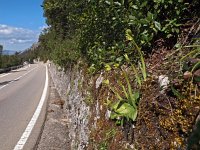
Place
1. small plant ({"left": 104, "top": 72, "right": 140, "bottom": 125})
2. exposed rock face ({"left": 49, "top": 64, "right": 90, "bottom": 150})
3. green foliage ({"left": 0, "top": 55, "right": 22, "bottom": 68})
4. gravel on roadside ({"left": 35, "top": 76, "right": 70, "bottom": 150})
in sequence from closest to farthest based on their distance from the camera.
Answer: small plant ({"left": 104, "top": 72, "right": 140, "bottom": 125}) → exposed rock face ({"left": 49, "top": 64, "right": 90, "bottom": 150}) → gravel on roadside ({"left": 35, "top": 76, "right": 70, "bottom": 150}) → green foliage ({"left": 0, "top": 55, "right": 22, "bottom": 68})

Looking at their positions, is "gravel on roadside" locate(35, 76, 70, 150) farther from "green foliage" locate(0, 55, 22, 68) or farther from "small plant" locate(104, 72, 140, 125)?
"green foliage" locate(0, 55, 22, 68)

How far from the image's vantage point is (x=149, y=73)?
3.77 metres

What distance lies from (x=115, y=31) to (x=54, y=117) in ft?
20.2

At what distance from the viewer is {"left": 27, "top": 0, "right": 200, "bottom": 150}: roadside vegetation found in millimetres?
2717

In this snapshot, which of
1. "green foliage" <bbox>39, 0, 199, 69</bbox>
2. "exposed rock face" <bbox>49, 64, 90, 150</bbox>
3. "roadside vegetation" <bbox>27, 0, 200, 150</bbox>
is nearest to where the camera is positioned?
"roadside vegetation" <bbox>27, 0, 200, 150</bbox>

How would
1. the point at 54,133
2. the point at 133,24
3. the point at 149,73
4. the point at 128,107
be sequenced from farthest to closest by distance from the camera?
the point at 54,133 → the point at 133,24 → the point at 149,73 → the point at 128,107

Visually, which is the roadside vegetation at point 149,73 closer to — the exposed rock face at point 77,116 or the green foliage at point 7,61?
the exposed rock face at point 77,116

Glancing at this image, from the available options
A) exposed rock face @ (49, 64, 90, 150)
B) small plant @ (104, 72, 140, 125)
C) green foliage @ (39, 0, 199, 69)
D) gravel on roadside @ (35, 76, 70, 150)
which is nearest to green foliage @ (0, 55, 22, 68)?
gravel on roadside @ (35, 76, 70, 150)

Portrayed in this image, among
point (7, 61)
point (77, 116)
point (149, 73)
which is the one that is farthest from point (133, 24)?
point (7, 61)

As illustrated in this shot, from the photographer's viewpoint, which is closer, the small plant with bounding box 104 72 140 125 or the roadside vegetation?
the roadside vegetation

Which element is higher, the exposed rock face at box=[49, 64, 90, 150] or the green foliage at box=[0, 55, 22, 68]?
the exposed rock face at box=[49, 64, 90, 150]

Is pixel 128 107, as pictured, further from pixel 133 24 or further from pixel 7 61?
pixel 7 61

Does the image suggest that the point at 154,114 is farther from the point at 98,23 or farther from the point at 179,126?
the point at 98,23

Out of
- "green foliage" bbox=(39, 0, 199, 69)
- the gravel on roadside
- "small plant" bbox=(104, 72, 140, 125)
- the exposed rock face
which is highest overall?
"green foliage" bbox=(39, 0, 199, 69)
